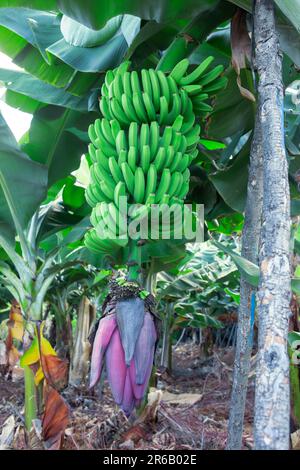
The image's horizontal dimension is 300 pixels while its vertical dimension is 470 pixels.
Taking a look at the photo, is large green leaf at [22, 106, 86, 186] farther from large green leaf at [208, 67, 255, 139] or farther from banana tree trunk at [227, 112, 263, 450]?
banana tree trunk at [227, 112, 263, 450]

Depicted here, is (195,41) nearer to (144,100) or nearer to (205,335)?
(144,100)

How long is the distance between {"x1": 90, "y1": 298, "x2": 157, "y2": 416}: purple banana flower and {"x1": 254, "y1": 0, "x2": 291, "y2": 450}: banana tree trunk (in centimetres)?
34

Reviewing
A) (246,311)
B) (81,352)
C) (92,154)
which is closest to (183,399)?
(81,352)

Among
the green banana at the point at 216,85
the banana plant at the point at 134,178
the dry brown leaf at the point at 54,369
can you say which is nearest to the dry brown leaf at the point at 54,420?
the dry brown leaf at the point at 54,369

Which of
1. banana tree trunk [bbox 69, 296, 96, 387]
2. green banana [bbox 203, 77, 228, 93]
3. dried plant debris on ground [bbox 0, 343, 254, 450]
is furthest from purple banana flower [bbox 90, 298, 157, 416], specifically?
banana tree trunk [bbox 69, 296, 96, 387]

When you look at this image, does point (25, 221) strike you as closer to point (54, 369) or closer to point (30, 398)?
point (54, 369)

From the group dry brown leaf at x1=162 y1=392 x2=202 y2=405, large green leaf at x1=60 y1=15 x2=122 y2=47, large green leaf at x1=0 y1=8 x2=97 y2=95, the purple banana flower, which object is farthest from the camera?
dry brown leaf at x1=162 y1=392 x2=202 y2=405

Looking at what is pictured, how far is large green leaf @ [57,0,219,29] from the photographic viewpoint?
125 centimetres

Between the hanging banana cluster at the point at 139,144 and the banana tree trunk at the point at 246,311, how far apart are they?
25 centimetres

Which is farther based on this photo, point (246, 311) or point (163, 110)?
point (246, 311)

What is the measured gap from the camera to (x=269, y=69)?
1069 mm

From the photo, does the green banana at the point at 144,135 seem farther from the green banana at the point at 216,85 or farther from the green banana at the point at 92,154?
the green banana at the point at 216,85

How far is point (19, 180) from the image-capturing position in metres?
2.03

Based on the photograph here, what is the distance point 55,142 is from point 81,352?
10.5 feet
